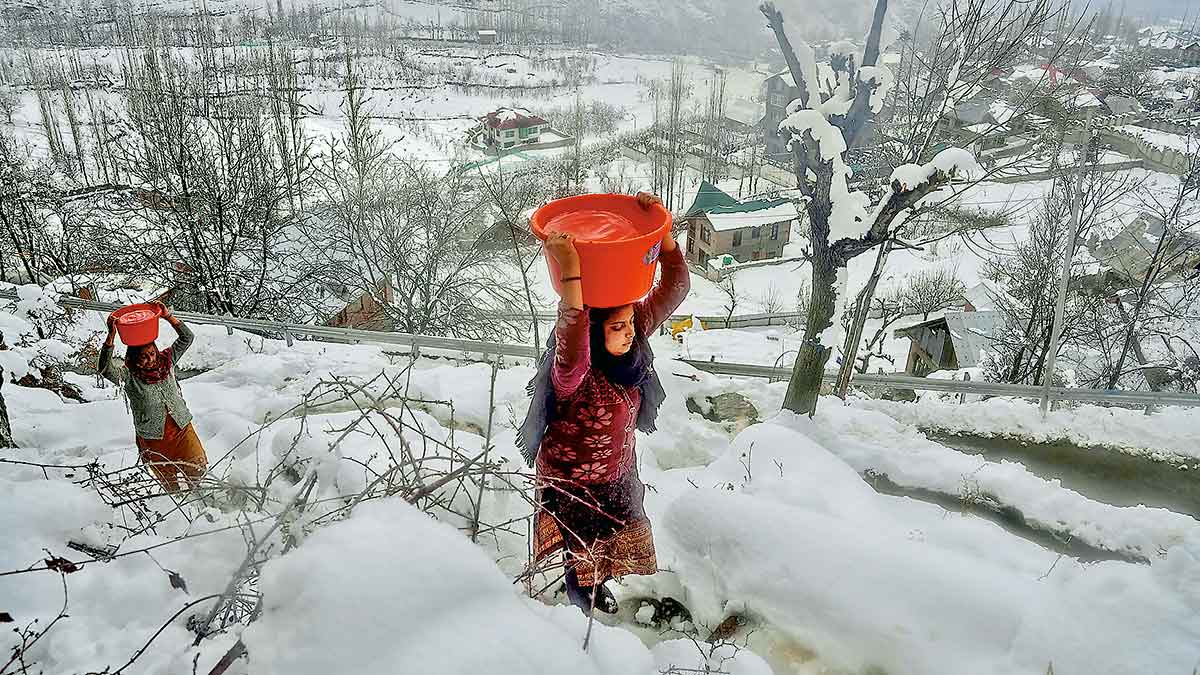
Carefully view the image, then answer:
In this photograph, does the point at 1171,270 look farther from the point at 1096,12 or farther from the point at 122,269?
the point at 122,269

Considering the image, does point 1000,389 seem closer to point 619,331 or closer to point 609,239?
point 619,331

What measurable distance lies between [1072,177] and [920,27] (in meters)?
7.84

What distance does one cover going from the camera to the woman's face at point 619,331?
2.91 m

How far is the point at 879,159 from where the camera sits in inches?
338

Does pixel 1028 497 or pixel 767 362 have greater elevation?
pixel 1028 497

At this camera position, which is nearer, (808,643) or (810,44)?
(808,643)

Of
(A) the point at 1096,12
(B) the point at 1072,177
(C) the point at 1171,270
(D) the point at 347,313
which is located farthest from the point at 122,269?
(C) the point at 1171,270

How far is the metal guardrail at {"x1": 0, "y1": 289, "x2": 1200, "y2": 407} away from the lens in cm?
657

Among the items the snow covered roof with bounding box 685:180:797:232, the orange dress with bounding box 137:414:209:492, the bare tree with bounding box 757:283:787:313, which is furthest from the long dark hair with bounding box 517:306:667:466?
the snow covered roof with bounding box 685:180:797:232

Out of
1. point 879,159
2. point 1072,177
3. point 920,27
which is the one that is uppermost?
point 920,27

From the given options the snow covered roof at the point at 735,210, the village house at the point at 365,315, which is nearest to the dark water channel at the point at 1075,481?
the village house at the point at 365,315

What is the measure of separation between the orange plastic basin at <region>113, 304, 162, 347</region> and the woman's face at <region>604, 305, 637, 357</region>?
312 centimetres

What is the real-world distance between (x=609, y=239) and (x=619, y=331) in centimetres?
49

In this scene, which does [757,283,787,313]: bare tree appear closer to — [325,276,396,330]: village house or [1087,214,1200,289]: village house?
[1087,214,1200,289]: village house
